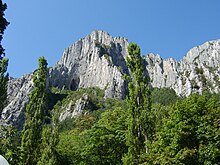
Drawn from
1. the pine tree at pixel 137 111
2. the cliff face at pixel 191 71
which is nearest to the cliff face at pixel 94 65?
the cliff face at pixel 191 71

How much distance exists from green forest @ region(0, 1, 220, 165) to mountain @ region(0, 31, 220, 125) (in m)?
70.3

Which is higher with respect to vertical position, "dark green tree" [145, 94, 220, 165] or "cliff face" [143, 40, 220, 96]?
"cliff face" [143, 40, 220, 96]

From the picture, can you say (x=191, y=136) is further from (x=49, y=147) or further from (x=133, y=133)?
(x=49, y=147)

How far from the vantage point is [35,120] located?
2042 cm

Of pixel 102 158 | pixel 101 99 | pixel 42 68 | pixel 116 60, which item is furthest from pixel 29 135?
pixel 116 60

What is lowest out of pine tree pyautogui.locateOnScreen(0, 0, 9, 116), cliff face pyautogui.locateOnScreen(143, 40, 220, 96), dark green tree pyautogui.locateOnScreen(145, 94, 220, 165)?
dark green tree pyautogui.locateOnScreen(145, 94, 220, 165)

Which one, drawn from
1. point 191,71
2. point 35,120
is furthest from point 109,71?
point 35,120

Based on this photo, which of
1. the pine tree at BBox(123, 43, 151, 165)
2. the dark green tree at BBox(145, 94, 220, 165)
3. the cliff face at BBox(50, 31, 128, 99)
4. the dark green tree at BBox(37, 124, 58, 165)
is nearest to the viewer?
the dark green tree at BBox(145, 94, 220, 165)

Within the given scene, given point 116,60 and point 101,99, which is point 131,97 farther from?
point 116,60

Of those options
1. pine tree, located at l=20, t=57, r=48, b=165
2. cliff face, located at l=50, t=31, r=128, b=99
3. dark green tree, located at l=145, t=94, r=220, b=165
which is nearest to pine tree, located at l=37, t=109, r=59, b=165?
pine tree, located at l=20, t=57, r=48, b=165

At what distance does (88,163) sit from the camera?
25969 mm

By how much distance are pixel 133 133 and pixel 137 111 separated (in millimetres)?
1416

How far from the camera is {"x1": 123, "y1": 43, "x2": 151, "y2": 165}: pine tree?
17789 millimetres

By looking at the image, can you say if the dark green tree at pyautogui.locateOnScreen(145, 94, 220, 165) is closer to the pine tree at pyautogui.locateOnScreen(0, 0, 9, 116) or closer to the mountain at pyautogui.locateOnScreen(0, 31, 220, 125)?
the pine tree at pyautogui.locateOnScreen(0, 0, 9, 116)
